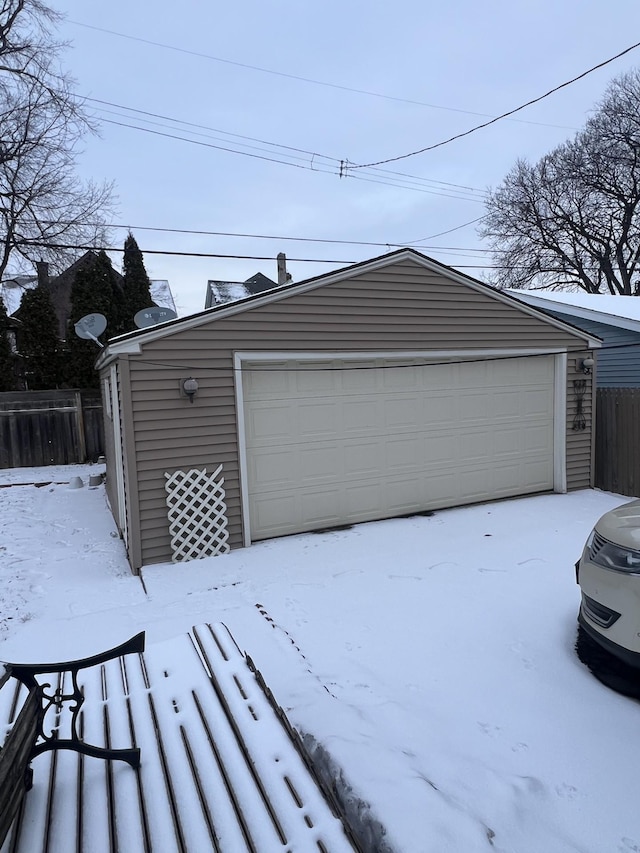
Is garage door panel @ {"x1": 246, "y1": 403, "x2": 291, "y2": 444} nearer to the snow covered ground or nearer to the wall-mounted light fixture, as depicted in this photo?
the wall-mounted light fixture

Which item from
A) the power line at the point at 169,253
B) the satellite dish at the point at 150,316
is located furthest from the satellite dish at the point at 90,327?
the power line at the point at 169,253

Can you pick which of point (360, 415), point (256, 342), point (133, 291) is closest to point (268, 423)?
point (256, 342)

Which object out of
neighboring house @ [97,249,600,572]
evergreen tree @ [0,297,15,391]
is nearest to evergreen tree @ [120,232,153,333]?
evergreen tree @ [0,297,15,391]

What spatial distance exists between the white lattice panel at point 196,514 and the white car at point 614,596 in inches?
142

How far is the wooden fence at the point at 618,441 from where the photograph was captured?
310 inches

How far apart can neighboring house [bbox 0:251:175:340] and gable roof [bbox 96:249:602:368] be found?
10786mm

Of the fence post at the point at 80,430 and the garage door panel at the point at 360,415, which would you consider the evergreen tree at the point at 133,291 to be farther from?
the garage door panel at the point at 360,415

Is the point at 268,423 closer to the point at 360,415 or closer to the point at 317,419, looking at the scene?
the point at 317,419

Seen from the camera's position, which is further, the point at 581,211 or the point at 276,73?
the point at 581,211

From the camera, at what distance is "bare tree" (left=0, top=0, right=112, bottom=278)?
527 inches

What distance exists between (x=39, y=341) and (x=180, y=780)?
13717mm

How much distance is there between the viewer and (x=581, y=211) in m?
23.2

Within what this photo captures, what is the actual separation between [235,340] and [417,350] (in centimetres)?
236

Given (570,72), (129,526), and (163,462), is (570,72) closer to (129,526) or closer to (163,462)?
(163,462)
